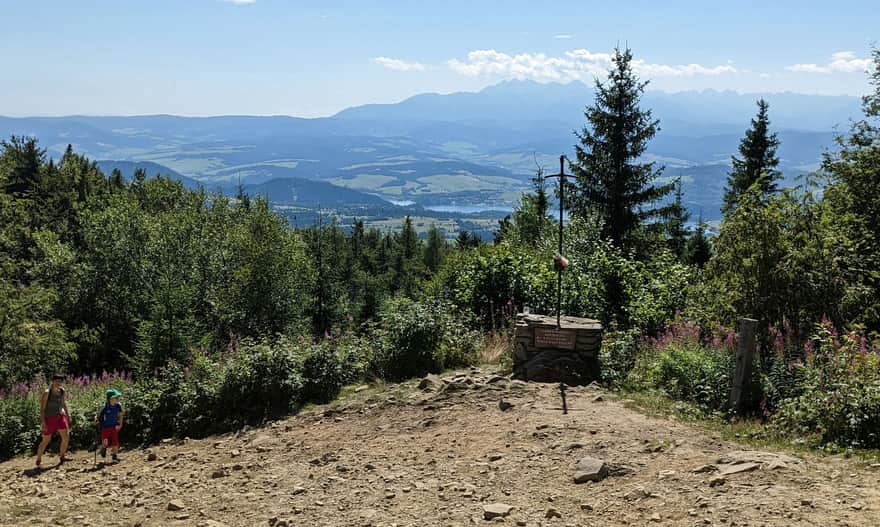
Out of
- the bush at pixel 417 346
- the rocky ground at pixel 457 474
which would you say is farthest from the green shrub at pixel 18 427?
the bush at pixel 417 346

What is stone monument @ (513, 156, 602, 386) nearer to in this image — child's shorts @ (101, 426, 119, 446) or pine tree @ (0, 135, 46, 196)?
child's shorts @ (101, 426, 119, 446)

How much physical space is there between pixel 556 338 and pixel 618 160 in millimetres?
18158

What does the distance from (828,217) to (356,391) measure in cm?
810

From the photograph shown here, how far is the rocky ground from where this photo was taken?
525cm

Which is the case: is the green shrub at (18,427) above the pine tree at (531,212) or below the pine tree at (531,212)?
below

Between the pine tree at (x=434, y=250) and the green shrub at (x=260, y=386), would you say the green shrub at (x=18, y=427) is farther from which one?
the pine tree at (x=434, y=250)

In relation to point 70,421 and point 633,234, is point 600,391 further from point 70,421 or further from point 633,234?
point 633,234

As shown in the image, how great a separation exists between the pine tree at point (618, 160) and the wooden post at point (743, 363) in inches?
719

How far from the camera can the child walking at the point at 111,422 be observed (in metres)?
9.27

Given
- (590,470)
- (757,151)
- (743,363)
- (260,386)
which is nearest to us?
(590,470)

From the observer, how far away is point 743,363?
782 centimetres

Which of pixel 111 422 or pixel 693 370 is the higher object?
pixel 693 370

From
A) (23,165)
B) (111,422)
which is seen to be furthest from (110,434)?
(23,165)

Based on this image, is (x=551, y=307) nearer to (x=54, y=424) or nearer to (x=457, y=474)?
Answer: (x=457, y=474)
